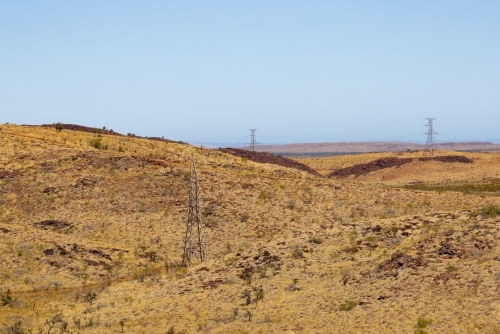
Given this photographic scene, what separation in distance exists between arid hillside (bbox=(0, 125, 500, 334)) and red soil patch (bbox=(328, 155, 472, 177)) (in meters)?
42.7

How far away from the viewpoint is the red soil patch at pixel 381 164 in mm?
92088

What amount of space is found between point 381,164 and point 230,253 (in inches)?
2542

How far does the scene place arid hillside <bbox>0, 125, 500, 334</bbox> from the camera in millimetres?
24281

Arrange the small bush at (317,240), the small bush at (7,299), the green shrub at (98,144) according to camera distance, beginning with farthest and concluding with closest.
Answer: the green shrub at (98,144)
the small bush at (317,240)
the small bush at (7,299)

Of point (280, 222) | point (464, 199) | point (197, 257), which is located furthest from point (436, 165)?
point (197, 257)

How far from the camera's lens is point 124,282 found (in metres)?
33.4

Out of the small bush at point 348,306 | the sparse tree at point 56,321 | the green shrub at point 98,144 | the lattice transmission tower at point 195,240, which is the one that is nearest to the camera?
the small bush at point 348,306

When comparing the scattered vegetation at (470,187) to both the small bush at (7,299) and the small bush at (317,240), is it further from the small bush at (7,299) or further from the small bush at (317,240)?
the small bush at (7,299)

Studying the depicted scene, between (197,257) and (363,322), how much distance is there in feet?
53.4

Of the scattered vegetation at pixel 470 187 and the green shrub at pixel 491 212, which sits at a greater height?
the green shrub at pixel 491 212

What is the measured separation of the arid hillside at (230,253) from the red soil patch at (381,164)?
140 feet

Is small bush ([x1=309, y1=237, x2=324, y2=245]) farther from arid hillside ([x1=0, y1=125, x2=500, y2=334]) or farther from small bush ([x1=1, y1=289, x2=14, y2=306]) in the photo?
small bush ([x1=1, y1=289, x2=14, y2=306])

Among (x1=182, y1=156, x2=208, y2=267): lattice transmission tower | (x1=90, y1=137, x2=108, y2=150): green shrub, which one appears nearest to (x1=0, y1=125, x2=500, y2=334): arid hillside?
(x1=182, y1=156, x2=208, y2=267): lattice transmission tower

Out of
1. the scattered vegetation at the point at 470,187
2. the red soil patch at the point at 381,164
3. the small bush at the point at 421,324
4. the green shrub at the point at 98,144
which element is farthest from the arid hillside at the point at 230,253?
the red soil patch at the point at 381,164
